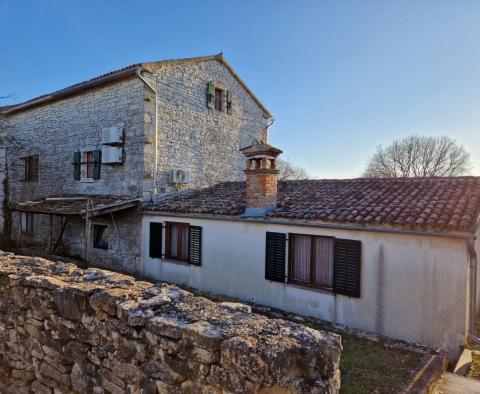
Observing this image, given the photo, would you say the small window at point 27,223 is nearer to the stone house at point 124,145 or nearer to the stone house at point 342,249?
the stone house at point 124,145

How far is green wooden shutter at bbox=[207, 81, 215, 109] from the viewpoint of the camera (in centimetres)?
1407

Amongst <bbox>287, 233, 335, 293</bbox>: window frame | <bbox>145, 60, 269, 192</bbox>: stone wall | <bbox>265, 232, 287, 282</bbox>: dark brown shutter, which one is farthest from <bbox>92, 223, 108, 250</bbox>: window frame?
<bbox>287, 233, 335, 293</bbox>: window frame

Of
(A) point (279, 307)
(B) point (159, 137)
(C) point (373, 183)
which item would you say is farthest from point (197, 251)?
(C) point (373, 183)

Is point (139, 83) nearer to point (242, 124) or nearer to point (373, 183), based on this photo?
point (242, 124)

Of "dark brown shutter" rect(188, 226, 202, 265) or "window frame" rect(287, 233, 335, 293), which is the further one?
"dark brown shutter" rect(188, 226, 202, 265)

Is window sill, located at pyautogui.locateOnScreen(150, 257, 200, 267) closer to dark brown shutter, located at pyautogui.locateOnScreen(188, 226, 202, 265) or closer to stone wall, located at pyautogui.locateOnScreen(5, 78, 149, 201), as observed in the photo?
dark brown shutter, located at pyautogui.locateOnScreen(188, 226, 202, 265)

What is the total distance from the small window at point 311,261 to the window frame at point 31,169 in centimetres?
1460

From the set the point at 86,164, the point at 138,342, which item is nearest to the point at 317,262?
the point at 138,342

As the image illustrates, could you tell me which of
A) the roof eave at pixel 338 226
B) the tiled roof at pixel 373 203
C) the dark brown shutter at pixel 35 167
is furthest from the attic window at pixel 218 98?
the dark brown shutter at pixel 35 167

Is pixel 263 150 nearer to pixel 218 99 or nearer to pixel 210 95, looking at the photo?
pixel 210 95

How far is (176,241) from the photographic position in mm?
10945

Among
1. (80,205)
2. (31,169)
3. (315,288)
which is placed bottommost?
(315,288)

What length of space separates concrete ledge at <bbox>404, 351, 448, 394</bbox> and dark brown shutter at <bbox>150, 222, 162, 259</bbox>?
820 centimetres

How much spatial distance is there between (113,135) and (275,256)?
8001mm
